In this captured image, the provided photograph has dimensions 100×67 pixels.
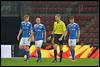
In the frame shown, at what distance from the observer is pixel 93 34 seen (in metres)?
26.6

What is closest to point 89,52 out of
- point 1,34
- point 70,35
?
point 70,35

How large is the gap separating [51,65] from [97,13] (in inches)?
444

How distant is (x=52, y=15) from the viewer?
1069 inches

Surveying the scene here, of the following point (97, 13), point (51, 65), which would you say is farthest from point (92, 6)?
point (51, 65)

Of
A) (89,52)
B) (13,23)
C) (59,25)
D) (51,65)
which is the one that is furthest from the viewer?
(13,23)

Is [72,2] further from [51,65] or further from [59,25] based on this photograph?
[51,65]

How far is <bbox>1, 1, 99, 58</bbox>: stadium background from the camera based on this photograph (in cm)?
2547

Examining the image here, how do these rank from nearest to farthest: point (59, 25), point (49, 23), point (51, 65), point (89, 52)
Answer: point (51, 65)
point (59, 25)
point (89, 52)
point (49, 23)

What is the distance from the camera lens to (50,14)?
89.4 ft

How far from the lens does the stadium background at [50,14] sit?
25.5 meters

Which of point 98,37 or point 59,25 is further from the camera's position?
point 98,37

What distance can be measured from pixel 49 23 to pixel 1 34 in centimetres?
296

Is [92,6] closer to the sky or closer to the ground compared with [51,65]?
closer to the sky

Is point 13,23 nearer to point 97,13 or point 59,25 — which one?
point 97,13
